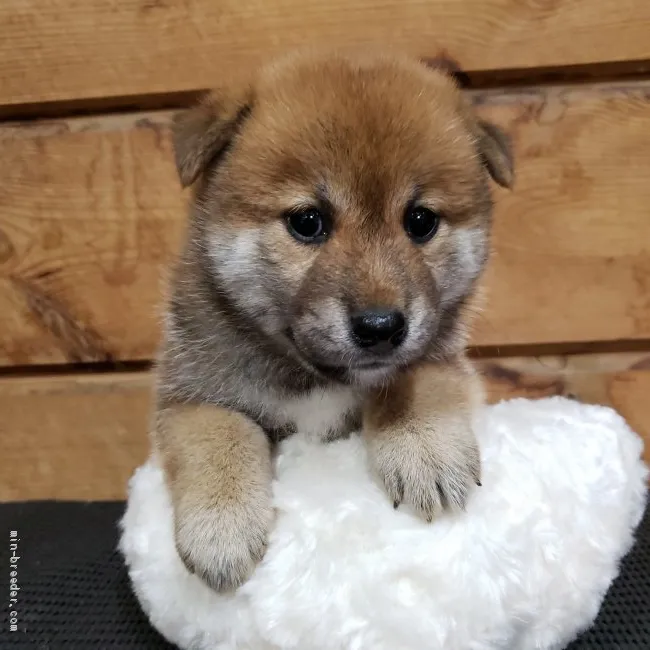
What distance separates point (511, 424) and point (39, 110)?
129 cm

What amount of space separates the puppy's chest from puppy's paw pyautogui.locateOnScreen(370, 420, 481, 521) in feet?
0.41

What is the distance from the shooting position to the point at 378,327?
899 mm

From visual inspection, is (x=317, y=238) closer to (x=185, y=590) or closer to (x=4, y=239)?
(x=185, y=590)

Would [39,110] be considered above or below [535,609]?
above

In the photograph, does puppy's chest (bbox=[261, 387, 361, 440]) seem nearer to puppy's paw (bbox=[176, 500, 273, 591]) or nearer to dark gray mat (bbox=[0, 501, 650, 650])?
puppy's paw (bbox=[176, 500, 273, 591])

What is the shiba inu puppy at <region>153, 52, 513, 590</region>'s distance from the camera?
3.04 ft

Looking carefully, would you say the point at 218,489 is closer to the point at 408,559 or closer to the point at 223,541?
the point at 223,541

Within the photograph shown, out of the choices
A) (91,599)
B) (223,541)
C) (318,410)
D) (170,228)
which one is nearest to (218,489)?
(223,541)

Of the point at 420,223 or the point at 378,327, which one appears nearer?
the point at 378,327

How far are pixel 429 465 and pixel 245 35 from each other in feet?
3.52

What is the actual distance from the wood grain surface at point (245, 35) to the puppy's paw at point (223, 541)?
3.35 feet

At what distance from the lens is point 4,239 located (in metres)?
1.67

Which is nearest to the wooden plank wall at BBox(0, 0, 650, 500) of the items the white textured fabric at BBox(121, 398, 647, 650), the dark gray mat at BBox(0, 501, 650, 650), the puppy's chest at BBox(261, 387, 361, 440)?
the dark gray mat at BBox(0, 501, 650, 650)

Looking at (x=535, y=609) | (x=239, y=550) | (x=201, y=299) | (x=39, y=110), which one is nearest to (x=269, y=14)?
(x=39, y=110)
